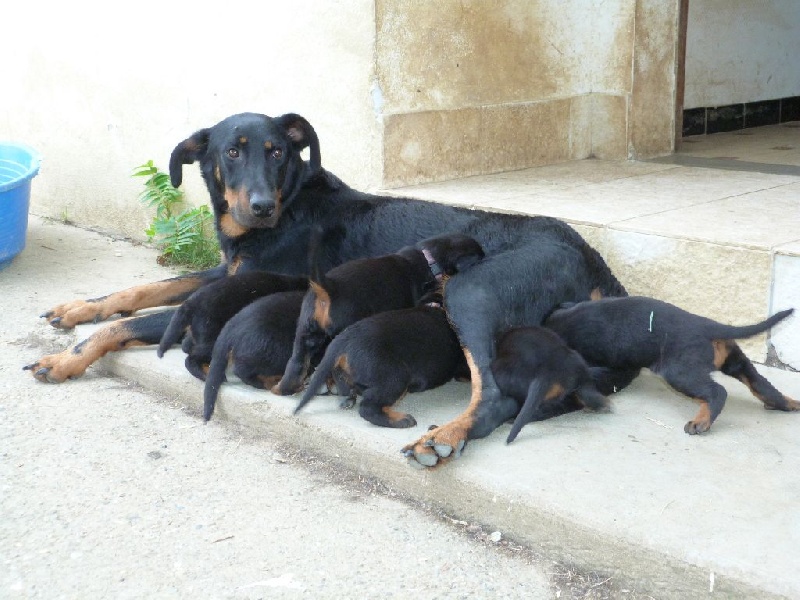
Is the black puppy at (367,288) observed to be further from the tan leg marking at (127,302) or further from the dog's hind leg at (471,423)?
the tan leg marking at (127,302)

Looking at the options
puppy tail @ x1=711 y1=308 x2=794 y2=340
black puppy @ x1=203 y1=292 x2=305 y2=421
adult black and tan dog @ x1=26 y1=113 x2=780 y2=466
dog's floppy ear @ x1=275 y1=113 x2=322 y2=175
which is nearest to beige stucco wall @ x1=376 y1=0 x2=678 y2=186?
dog's floppy ear @ x1=275 y1=113 x2=322 y2=175

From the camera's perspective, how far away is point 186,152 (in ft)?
14.5

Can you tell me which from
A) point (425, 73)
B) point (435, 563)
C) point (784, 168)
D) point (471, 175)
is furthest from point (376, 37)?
point (435, 563)

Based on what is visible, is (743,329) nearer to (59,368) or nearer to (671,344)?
(671,344)

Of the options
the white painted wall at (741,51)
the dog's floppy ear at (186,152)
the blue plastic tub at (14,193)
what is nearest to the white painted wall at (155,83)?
the blue plastic tub at (14,193)

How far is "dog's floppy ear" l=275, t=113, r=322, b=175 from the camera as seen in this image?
4357mm

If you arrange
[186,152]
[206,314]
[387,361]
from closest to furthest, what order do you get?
[387,361] < [206,314] < [186,152]

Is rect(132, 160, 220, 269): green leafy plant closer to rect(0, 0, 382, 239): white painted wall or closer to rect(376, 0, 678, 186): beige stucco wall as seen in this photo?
rect(0, 0, 382, 239): white painted wall

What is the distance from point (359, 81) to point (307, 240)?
1220 mm

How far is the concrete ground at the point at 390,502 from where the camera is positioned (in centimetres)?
260

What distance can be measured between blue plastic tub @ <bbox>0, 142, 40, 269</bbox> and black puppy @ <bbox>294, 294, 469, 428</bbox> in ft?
9.97

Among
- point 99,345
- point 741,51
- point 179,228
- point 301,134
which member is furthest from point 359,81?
point 741,51

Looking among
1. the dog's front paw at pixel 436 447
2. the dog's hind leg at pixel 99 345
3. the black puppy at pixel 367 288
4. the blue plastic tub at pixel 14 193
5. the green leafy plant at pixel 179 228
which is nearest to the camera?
the dog's front paw at pixel 436 447

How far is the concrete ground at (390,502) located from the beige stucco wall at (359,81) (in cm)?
Answer: 204
